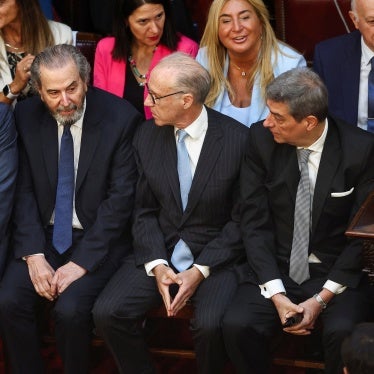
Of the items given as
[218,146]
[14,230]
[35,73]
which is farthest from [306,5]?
[14,230]

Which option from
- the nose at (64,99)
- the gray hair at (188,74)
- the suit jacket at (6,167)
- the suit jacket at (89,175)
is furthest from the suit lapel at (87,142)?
the gray hair at (188,74)

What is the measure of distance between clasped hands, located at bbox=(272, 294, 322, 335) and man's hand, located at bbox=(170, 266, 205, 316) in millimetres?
326

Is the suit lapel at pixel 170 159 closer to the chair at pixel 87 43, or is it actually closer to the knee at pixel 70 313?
the knee at pixel 70 313

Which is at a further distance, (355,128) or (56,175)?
(56,175)

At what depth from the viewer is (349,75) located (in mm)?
3746

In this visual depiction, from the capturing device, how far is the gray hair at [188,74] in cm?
354

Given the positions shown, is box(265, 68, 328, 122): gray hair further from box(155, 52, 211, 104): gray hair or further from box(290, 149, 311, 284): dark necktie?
box(155, 52, 211, 104): gray hair

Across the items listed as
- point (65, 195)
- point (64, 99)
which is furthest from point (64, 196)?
point (64, 99)

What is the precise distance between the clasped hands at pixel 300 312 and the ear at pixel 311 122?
0.58m

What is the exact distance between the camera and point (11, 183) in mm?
3678

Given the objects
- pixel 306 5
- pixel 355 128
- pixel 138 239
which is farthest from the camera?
pixel 306 5

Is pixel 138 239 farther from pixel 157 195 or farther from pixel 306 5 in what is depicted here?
pixel 306 5

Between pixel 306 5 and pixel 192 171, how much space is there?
1098 mm

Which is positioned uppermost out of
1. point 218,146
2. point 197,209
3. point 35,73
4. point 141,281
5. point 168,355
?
point 35,73
